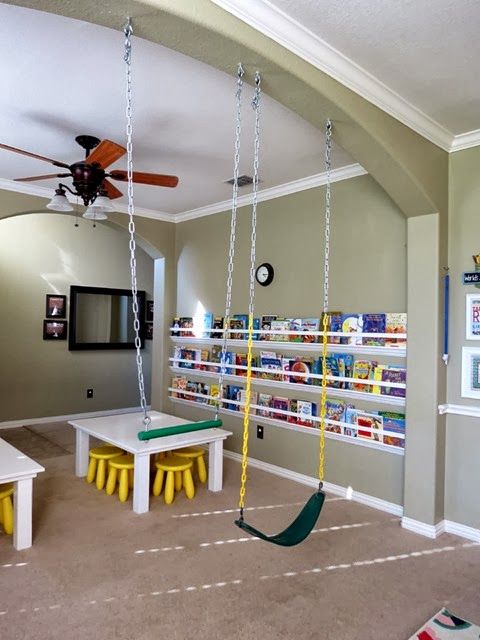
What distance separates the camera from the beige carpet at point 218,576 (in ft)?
6.68

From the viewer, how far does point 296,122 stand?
2840 millimetres

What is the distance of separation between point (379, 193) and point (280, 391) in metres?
1.86

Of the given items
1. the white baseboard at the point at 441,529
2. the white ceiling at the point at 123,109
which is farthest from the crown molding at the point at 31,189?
the white baseboard at the point at 441,529

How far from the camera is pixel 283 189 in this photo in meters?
4.15

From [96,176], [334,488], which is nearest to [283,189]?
[96,176]

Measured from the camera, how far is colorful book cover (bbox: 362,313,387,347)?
339cm

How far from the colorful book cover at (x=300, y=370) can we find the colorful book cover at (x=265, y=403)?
0.32 m

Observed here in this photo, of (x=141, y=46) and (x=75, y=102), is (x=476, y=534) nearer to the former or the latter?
(x=141, y=46)

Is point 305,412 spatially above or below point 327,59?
below

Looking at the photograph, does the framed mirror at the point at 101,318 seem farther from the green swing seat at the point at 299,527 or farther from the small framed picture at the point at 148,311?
the green swing seat at the point at 299,527

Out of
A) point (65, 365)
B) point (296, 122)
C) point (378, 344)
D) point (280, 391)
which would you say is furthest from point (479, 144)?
point (65, 365)

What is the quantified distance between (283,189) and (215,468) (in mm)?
2491

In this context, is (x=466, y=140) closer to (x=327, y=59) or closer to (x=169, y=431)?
(x=327, y=59)

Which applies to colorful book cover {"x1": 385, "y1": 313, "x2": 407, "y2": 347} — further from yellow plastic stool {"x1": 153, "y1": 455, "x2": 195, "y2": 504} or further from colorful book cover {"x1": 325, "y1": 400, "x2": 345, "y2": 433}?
yellow plastic stool {"x1": 153, "y1": 455, "x2": 195, "y2": 504}
